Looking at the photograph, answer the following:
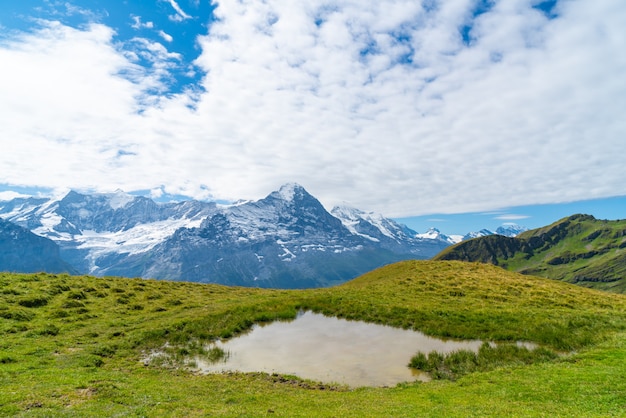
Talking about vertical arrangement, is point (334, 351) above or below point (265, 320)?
below

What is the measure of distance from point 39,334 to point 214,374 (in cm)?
1809

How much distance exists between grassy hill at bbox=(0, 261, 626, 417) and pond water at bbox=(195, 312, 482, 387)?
1868mm

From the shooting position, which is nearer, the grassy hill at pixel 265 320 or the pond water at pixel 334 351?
the grassy hill at pixel 265 320

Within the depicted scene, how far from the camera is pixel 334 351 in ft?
97.9

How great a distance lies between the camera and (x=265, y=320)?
132ft

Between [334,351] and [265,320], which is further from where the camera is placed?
[265,320]

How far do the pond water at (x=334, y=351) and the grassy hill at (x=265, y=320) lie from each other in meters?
1.87

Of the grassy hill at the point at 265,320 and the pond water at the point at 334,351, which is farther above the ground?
the grassy hill at the point at 265,320

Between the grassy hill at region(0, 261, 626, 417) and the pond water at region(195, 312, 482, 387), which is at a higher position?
the grassy hill at region(0, 261, 626, 417)

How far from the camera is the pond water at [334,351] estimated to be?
2541cm

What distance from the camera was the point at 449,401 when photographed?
19.1m

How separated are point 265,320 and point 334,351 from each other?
509 inches

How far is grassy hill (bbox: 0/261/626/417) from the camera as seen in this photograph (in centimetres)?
1808

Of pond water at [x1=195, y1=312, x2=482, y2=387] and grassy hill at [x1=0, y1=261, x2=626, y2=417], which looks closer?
grassy hill at [x1=0, y1=261, x2=626, y2=417]
